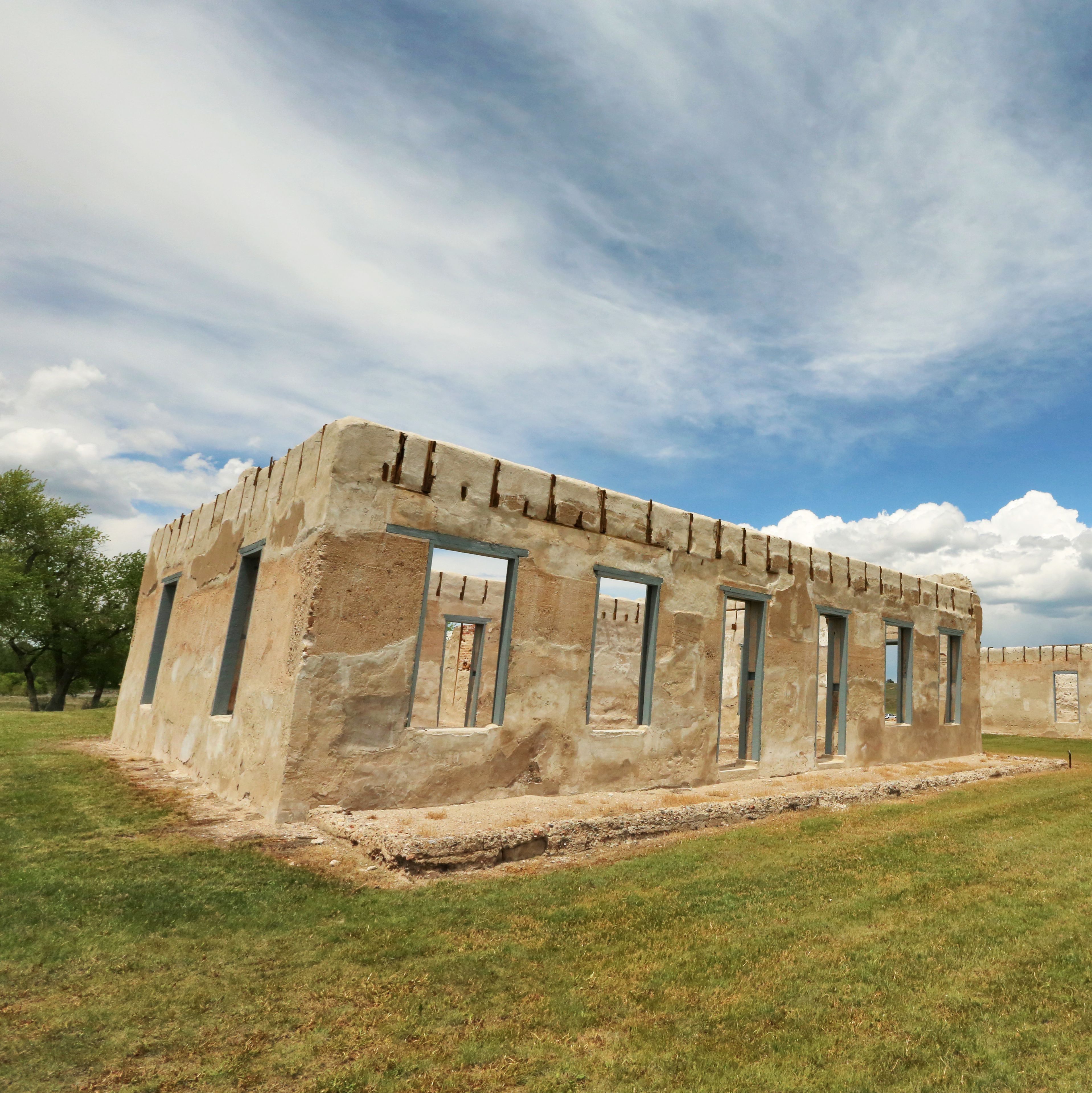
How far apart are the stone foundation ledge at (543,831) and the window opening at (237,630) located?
2788mm

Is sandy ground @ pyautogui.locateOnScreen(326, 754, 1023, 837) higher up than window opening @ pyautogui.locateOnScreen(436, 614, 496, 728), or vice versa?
window opening @ pyautogui.locateOnScreen(436, 614, 496, 728)

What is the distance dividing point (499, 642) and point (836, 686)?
6.29 m

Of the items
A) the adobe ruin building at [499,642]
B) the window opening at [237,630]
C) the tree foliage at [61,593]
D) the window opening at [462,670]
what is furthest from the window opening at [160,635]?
the tree foliage at [61,593]

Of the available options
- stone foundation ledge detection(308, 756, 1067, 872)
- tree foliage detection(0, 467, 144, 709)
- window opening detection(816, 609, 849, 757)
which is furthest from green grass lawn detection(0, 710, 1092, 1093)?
tree foliage detection(0, 467, 144, 709)

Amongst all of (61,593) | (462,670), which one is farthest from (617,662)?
(61,593)

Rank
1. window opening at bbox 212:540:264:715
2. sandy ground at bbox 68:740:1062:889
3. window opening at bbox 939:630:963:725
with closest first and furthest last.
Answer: sandy ground at bbox 68:740:1062:889
window opening at bbox 212:540:264:715
window opening at bbox 939:630:963:725

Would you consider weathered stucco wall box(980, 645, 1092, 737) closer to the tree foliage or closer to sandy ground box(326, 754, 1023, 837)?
sandy ground box(326, 754, 1023, 837)

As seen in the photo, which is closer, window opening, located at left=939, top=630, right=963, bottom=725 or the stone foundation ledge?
the stone foundation ledge

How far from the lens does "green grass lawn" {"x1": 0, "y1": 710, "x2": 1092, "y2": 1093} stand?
2.90 metres

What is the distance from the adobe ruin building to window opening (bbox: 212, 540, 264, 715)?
0.09 feet

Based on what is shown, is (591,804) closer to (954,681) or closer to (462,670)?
(462,670)

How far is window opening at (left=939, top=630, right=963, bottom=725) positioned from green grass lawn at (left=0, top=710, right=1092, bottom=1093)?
9708 millimetres

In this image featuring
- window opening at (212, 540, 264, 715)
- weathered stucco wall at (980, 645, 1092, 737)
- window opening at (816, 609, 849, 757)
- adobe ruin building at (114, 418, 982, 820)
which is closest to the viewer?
adobe ruin building at (114, 418, 982, 820)

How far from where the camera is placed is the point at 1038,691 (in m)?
24.7
